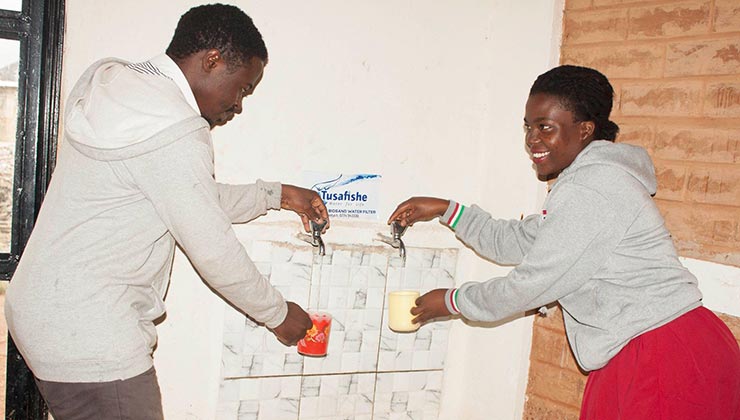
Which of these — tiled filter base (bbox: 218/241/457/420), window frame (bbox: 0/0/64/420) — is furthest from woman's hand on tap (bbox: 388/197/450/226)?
window frame (bbox: 0/0/64/420)

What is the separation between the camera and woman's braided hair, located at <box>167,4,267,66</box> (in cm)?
175

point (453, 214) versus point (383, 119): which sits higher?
point (383, 119)

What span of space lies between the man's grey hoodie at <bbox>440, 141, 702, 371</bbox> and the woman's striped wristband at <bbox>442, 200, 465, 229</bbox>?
1.65 feet

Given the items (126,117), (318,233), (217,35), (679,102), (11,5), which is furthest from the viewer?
(318,233)

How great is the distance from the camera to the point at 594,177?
187 centimetres

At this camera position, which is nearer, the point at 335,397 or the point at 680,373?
the point at 680,373

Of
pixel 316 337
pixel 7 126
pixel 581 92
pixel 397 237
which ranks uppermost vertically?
pixel 581 92

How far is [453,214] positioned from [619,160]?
68 centimetres

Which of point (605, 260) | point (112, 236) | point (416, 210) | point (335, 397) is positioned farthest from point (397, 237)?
point (112, 236)

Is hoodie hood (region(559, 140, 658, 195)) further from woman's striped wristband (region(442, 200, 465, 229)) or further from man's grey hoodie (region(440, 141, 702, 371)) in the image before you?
woman's striped wristband (region(442, 200, 465, 229))

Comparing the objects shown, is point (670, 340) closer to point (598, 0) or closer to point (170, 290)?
point (598, 0)

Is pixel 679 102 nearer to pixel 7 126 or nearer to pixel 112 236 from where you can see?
pixel 112 236

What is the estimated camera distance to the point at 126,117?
1.52 metres

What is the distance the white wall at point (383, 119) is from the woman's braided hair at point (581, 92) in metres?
0.43
